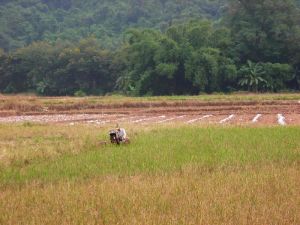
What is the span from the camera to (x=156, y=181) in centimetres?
646

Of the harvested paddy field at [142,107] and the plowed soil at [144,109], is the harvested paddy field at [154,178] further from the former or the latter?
the harvested paddy field at [142,107]

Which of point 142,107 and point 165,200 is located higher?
point 165,200

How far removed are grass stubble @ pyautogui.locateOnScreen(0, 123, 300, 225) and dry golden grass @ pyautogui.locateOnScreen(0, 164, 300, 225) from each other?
1cm

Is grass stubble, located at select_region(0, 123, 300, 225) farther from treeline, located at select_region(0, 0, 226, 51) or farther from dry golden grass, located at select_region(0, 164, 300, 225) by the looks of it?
treeline, located at select_region(0, 0, 226, 51)

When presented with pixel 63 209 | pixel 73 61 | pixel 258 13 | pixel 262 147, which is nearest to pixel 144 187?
pixel 63 209

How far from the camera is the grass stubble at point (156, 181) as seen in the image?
15.9 feet

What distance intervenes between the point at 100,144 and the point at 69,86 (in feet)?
136

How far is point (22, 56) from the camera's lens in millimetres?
52094

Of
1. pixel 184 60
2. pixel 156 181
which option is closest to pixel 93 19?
pixel 184 60

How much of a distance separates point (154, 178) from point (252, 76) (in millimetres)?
33321

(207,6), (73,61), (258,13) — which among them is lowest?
(73,61)

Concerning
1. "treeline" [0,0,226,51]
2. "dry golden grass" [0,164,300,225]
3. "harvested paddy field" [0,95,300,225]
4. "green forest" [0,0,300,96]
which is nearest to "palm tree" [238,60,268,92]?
"green forest" [0,0,300,96]

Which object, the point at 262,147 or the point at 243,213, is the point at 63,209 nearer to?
the point at 243,213

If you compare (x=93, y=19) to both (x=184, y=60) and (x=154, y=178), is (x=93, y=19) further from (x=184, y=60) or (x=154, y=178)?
(x=154, y=178)
